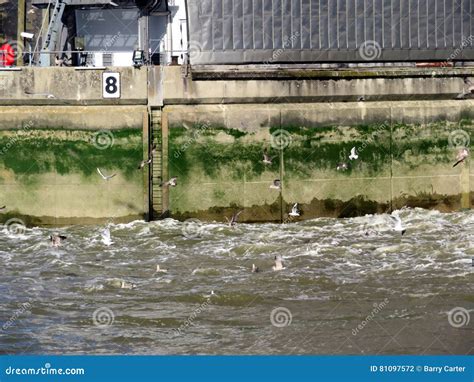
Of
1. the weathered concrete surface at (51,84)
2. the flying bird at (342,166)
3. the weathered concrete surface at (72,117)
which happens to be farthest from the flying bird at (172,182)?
the flying bird at (342,166)

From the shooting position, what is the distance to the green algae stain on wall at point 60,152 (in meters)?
37.4

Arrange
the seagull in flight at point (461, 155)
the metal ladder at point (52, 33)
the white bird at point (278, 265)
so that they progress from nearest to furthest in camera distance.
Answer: the white bird at point (278, 265)
the seagull in flight at point (461, 155)
the metal ladder at point (52, 33)

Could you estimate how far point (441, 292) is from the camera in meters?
26.2

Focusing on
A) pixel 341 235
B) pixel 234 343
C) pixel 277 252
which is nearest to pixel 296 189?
pixel 341 235

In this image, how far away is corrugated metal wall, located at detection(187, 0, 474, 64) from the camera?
39.9 m

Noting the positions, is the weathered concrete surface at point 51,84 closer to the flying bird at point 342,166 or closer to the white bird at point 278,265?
the flying bird at point 342,166

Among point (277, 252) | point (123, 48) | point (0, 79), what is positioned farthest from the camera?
point (123, 48)

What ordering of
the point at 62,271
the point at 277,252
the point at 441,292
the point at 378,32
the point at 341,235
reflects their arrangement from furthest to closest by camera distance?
the point at 378,32
the point at 341,235
the point at 277,252
the point at 62,271
the point at 441,292

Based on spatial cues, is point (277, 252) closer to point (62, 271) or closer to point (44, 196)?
point (62, 271)

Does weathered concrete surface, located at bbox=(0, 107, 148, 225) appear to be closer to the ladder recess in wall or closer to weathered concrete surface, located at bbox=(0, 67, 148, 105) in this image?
the ladder recess in wall

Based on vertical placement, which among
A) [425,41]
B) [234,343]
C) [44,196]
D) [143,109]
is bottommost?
[234,343]

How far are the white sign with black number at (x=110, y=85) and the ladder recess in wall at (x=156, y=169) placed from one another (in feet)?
5.10

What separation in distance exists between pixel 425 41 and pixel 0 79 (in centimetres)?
Result: 1712

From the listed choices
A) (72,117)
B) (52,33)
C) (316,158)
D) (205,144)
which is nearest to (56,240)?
(72,117)
